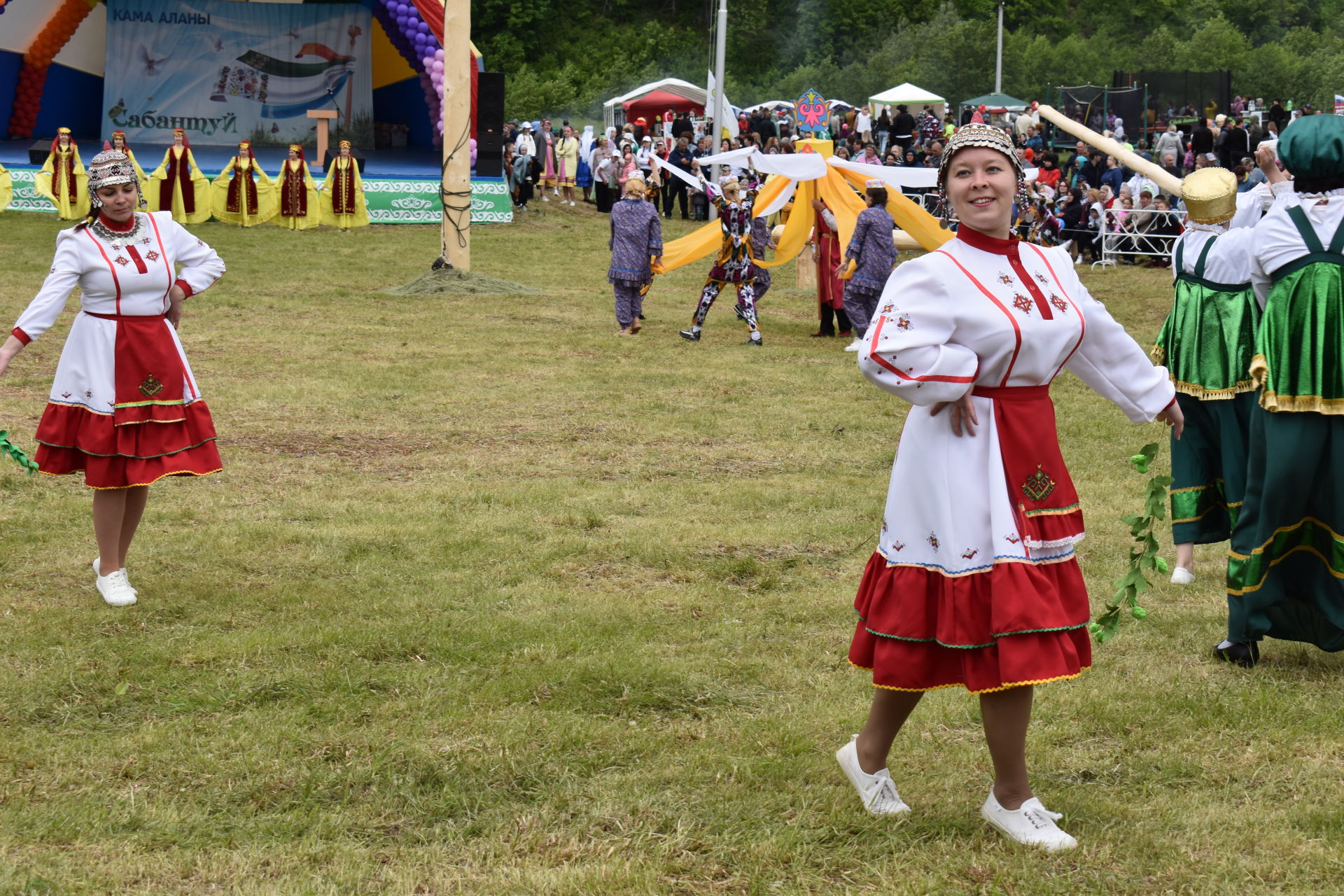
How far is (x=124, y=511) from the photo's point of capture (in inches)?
234

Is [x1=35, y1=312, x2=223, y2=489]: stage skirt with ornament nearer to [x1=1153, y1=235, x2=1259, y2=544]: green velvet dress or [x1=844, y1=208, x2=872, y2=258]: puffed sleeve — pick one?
[x1=1153, y1=235, x2=1259, y2=544]: green velvet dress

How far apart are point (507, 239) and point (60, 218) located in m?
7.44

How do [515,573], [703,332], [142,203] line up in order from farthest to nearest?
[142,203]
[703,332]
[515,573]

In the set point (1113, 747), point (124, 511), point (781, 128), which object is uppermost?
point (781, 128)

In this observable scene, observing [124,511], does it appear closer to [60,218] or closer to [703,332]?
[703,332]

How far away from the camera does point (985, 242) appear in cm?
356

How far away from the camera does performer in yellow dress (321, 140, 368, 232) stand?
2478 centimetres

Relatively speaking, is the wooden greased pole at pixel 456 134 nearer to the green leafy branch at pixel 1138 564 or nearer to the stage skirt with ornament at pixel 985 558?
the green leafy branch at pixel 1138 564

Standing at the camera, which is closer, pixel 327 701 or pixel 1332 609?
pixel 327 701

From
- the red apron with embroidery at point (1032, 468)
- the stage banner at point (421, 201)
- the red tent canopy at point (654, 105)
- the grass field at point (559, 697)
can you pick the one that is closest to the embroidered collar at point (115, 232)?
the grass field at point (559, 697)

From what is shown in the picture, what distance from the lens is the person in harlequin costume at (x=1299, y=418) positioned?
502 centimetres

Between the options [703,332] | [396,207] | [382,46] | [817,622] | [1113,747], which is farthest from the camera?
[382,46]

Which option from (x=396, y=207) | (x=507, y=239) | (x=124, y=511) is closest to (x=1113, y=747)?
(x=124, y=511)

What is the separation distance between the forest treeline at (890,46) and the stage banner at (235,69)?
13.6 meters
